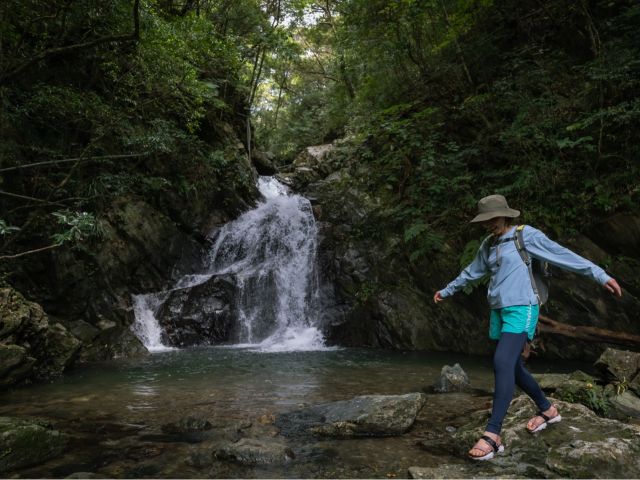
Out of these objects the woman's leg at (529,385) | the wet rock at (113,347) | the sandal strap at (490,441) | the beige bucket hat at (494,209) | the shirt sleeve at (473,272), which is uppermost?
the beige bucket hat at (494,209)

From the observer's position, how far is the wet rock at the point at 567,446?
305cm

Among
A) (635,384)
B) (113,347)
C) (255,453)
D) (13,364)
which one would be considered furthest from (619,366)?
(113,347)

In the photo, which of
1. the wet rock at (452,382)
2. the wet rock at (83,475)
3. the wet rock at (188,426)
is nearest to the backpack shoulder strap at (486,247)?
the wet rock at (452,382)

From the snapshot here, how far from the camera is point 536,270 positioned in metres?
3.54

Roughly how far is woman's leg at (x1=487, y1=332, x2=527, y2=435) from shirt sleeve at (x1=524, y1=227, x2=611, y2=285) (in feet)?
2.10

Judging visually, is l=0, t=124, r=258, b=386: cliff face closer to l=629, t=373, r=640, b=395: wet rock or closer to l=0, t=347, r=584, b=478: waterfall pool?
l=0, t=347, r=584, b=478: waterfall pool

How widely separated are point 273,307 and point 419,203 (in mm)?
5344

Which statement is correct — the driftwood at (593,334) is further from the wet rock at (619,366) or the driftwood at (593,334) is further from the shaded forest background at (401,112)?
the shaded forest background at (401,112)

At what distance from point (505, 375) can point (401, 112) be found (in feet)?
38.8

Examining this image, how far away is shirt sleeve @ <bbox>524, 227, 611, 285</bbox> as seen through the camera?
3.19m

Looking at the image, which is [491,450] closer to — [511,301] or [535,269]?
[511,301]

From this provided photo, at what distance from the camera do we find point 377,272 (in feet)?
39.6

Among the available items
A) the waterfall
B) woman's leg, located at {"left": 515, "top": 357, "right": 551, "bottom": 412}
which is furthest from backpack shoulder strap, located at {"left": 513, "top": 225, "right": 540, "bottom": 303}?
the waterfall

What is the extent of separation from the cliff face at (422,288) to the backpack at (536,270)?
5.03 meters
